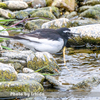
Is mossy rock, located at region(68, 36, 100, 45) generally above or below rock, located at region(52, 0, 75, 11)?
below

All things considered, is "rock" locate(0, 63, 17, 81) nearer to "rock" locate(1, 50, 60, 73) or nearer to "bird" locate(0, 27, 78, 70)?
"rock" locate(1, 50, 60, 73)

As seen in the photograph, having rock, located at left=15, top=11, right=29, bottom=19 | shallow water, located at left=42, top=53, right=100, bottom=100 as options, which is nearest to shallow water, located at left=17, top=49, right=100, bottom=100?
shallow water, located at left=42, top=53, right=100, bottom=100

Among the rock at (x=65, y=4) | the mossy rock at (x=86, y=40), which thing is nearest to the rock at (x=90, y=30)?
the mossy rock at (x=86, y=40)

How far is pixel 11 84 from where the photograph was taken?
2.83m

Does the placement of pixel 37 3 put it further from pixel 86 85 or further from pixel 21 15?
pixel 86 85

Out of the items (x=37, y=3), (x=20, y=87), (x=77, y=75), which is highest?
(x=37, y=3)

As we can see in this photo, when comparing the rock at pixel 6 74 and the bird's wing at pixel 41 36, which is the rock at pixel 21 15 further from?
the rock at pixel 6 74

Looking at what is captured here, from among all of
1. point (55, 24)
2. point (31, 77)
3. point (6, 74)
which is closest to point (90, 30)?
point (55, 24)

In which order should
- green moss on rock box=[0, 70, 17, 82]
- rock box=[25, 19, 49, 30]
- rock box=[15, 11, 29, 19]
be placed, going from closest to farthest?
1. green moss on rock box=[0, 70, 17, 82]
2. rock box=[25, 19, 49, 30]
3. rock box=[15, 11, 29, 19]

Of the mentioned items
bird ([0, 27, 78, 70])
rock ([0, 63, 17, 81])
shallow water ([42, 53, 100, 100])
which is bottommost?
shallow water ([42, 53, 100, 100])

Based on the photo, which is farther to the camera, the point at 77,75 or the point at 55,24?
the point at 55,24

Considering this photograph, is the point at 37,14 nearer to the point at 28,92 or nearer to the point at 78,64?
the point at 78,64

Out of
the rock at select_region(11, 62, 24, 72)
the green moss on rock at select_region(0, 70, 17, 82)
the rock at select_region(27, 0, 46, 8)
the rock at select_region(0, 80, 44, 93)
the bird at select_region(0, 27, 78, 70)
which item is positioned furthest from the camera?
the rock at select_region(27, 0, 46, 8)

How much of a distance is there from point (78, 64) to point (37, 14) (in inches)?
262
